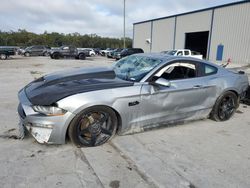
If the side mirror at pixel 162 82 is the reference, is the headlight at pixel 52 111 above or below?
below

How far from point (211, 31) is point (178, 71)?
23.6 m

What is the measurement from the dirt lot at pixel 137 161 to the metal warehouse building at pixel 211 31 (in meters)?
21.0

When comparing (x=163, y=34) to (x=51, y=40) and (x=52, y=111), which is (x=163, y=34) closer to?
(x=52, y=111)

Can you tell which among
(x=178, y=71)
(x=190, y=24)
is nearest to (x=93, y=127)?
(x=178, y=71)

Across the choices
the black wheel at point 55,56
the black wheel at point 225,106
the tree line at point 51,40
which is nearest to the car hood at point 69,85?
the black wheel at point 225,106

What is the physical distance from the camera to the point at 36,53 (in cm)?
3309

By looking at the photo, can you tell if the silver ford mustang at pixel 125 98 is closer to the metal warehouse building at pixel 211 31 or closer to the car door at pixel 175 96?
the car door at pixel 175 96

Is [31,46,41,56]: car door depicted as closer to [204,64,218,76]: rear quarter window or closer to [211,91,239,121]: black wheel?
[204,64,218,76]: rear quarter window

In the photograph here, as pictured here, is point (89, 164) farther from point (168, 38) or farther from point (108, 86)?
point (168, 38)

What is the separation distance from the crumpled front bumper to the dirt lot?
236 millimetres

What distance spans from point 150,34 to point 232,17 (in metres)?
14.7

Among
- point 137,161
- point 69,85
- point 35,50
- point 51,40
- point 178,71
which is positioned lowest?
point 137,161

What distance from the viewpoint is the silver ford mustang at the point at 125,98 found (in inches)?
123

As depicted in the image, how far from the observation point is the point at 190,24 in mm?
27828
